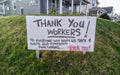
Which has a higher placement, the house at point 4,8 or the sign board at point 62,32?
the house at point 4,8

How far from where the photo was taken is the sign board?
4309 millimetres

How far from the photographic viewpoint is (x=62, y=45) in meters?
4.42

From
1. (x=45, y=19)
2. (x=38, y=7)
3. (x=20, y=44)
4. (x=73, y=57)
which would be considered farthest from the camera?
(x=38, y=7)

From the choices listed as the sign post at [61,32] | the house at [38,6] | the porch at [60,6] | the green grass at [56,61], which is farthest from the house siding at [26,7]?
the sign post at [61,32]

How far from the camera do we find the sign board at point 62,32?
4.31 m

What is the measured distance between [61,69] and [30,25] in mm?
1333

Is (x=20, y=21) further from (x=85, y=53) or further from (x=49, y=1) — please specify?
(x=49, y=1)

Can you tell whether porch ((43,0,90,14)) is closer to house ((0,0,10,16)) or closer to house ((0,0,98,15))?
house ((0,0,98,15))

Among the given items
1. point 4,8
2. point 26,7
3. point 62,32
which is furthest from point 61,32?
point 4,8

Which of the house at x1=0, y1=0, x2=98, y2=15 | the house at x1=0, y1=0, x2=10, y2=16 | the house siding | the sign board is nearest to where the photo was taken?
the sign board

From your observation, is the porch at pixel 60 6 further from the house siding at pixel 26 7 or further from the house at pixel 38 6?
the house siding at pixel 26 7

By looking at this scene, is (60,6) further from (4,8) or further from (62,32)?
(62,32)

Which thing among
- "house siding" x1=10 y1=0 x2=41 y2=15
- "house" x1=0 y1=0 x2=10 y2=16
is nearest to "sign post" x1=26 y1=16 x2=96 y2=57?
"house siding" x1=10 y1=0 x2=41 y2=15

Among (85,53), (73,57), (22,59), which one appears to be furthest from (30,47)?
(85,53)
